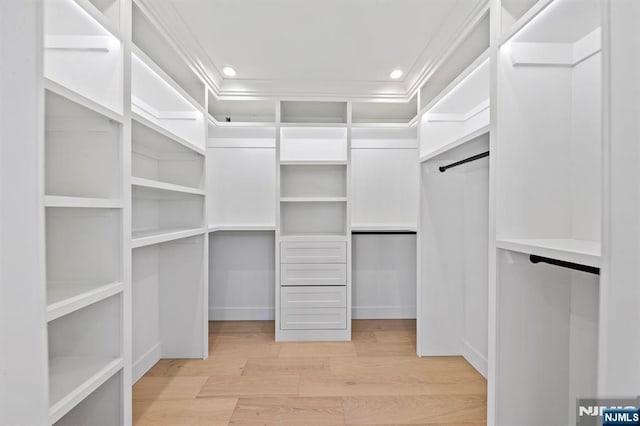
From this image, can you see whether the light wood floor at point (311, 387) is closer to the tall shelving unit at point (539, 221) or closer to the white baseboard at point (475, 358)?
the white baseboard at point (475, 358)

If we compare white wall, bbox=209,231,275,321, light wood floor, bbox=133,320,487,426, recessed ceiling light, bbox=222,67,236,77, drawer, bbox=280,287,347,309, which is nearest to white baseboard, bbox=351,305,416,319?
light wood floor, bbox=133,320,487,426

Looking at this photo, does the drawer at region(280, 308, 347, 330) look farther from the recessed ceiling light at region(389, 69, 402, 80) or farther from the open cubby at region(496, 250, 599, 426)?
the recessed ceiling light at region(389, 69, 402, 80)

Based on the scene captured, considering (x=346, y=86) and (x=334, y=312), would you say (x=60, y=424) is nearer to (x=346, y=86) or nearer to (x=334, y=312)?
(x=334, y=312)

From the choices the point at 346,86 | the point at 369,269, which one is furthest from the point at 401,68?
the point at 369,269

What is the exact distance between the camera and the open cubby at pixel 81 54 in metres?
1.20

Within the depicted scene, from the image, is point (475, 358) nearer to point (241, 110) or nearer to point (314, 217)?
point (314, 217)

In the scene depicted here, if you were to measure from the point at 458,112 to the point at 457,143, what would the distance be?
50cm

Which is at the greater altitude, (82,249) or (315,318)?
(82,249)

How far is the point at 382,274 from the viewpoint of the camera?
3344mm

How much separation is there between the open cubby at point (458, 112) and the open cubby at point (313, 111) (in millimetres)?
780

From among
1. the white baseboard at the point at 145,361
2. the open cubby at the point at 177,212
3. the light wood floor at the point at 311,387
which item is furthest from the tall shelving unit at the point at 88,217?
the open cubby at the point at 177,212

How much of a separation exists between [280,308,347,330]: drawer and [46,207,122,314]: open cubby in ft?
5.26

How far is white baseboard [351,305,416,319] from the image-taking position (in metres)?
3.34

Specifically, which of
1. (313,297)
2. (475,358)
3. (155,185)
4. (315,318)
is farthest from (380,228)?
(155,185)
